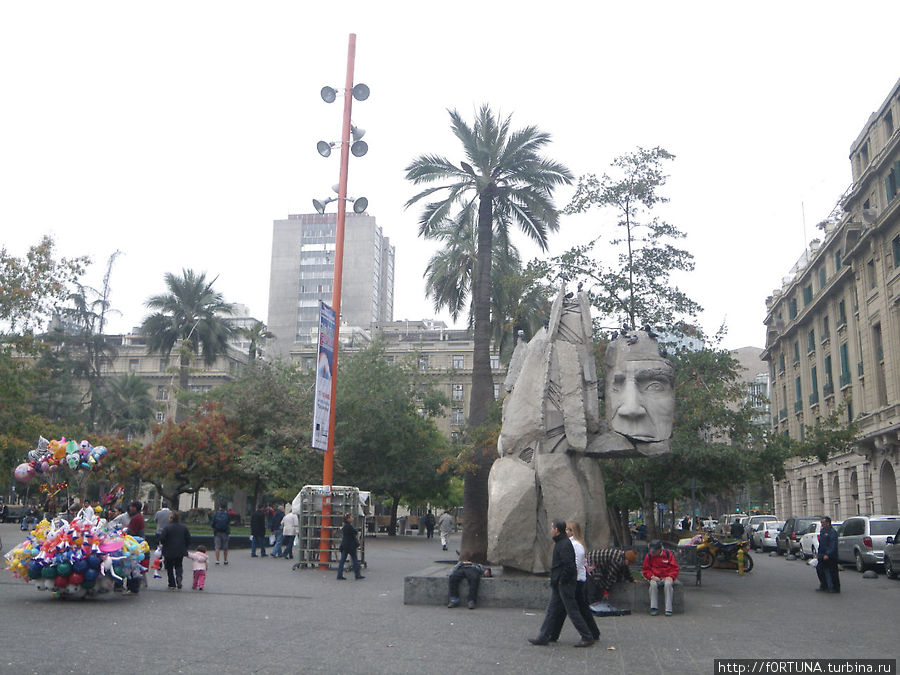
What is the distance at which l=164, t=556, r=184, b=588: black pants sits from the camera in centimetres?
1409

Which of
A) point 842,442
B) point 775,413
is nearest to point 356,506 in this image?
point 842,442

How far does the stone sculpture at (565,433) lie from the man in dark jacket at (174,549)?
5.49 meters

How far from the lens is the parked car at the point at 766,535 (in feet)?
118

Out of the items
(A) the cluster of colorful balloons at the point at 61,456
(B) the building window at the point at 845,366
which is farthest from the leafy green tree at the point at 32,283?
(B) the building window at the point at 845,366

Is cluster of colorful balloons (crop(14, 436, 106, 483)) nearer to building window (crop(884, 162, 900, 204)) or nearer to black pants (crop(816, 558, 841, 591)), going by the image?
black pants (crop(816, 558, 841, 591))

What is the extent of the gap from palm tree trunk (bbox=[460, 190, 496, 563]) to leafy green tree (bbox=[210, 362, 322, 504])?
35.4ft

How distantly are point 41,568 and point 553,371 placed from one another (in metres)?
8.38

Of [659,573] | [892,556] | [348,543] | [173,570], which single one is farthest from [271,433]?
[659,573]

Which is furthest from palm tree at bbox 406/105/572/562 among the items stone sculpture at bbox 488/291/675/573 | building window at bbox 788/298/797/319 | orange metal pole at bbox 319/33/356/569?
building window at bbox 788/298/797/319

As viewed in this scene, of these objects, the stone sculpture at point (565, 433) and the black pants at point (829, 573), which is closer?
the stone sculpture at point (565, 433)

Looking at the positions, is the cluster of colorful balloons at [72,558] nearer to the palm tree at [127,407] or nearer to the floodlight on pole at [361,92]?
the floodlight on pole at [361,92]

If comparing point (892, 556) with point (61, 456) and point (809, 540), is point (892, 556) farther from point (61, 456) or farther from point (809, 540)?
point (61, 456)

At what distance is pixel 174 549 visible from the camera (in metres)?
14.1

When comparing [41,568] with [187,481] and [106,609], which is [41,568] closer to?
[106,609]
